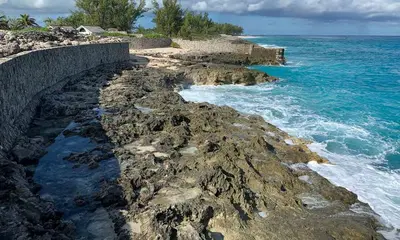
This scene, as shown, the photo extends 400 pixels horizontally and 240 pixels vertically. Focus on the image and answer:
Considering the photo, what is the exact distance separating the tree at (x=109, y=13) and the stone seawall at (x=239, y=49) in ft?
66.7

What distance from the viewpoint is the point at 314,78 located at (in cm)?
4056

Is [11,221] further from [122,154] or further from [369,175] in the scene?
[369,175]

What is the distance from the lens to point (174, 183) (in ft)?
31.2

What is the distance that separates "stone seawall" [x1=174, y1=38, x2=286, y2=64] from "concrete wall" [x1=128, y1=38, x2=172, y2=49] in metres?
3.60

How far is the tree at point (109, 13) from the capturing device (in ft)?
229

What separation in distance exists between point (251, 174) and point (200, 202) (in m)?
2.45

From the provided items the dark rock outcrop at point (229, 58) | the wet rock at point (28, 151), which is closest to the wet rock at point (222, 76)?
the dark rock outcrop at point (229, 58)

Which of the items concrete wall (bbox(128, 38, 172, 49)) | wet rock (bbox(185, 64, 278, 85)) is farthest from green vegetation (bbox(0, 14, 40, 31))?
wet rock (bbox(185, 64, 278, 85))

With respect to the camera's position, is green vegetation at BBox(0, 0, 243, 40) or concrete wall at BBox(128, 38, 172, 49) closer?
concrete wall at BBox(128, 38, 172, 49)

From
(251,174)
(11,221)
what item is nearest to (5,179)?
(11,221)

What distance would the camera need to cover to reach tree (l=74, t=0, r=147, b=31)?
229 ft

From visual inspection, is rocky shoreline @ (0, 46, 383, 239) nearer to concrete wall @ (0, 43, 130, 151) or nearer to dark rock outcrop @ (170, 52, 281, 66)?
concrete wall @ (0, 43, 130, 151)

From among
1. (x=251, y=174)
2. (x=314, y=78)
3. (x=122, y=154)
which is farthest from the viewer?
(x=314, y=78)

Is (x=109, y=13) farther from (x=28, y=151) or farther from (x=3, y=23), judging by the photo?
(x=28, y=151)
